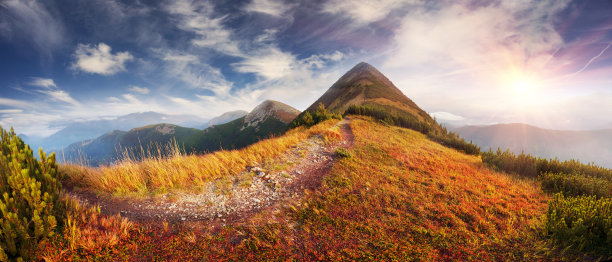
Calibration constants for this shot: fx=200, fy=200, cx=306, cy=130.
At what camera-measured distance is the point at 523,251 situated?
4133 mm

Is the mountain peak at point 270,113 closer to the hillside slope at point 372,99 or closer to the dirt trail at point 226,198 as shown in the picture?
the hillside slope at point 372,99

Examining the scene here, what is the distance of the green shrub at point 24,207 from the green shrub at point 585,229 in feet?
30.7

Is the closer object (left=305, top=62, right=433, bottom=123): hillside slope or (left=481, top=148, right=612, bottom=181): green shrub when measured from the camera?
(left=481, top=148, right=612, bottom=181): green shrub

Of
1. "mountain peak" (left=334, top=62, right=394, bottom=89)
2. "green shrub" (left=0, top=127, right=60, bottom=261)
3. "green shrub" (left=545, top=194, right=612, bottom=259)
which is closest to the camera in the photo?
"green shrub" (left=0, top=127, right=60, bottom=261)

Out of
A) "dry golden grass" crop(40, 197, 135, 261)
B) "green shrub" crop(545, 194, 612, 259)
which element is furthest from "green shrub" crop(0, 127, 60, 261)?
"green shrub" crop(545, 194, 612, 259)

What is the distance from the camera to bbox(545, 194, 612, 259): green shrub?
3.80m

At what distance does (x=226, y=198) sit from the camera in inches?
238

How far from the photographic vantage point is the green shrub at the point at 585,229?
380 centimetres


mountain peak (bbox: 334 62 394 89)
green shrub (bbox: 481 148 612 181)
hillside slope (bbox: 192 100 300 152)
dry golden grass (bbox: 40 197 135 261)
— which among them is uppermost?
mountain peak (bbox: 334 62 394 89)

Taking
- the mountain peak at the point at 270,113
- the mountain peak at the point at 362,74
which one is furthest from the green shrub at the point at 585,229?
the mountain peak at the point at 270,113

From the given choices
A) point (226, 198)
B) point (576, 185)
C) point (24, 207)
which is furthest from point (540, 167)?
point (24, 207)

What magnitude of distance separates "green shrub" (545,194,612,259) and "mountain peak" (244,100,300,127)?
94879 millimetres

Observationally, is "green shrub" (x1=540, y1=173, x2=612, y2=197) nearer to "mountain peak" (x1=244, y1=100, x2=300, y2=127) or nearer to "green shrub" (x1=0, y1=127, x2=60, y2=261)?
"green shrub" (x1=0, y1=127, x2=60, y2=261)

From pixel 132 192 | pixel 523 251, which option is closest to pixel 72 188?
pixel 132 192
